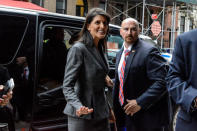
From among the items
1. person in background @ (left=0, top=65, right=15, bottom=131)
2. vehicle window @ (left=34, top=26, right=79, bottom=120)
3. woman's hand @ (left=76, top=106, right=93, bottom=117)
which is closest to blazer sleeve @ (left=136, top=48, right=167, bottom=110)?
woman's hand @ (left=76, top=106, right=93, bottom=117)

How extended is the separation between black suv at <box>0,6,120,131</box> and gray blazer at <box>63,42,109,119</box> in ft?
2.47

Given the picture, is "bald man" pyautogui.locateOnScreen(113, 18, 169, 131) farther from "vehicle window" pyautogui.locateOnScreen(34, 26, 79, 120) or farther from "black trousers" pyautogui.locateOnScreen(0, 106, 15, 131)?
"black trousers" pyautogui.locateOnScreen(0, 106, 15, 131)

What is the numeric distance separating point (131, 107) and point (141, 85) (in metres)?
0.26

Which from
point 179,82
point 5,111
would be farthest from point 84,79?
point 5,111

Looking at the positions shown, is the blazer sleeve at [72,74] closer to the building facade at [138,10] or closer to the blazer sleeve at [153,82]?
the blazer sleeve at [153,82]

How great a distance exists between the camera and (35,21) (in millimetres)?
2980

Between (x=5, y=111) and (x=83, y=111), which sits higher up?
(x=83, y=111)

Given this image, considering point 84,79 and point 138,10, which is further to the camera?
point 138,10

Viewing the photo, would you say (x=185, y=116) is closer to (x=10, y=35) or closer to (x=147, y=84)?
(x=147, y=84)

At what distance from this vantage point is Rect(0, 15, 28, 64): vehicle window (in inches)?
A: 109

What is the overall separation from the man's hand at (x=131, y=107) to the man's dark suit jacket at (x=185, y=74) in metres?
0.86

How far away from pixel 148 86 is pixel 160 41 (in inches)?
776

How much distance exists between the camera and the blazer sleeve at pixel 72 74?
7.27 ft

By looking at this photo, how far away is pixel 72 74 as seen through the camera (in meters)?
2.26
